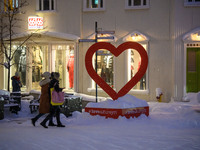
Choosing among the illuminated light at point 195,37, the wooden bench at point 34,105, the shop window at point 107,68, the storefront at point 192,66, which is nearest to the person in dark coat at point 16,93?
the wooden bench at point 34,105

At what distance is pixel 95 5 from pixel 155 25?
128 inches

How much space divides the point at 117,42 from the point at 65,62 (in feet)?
9.85

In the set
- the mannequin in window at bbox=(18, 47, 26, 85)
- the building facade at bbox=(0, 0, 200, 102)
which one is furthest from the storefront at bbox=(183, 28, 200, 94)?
the mannequin in window at bbox=(18, 47, 26, 85)

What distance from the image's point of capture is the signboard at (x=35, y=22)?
17.9 m

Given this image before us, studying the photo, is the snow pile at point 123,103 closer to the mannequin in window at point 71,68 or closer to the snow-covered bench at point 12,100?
the snow-covered bench at point 12,100

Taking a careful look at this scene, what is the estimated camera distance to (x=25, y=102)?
14.8m

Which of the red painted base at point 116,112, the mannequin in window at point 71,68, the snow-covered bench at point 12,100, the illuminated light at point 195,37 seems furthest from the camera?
the mannequin in window at point 71,68

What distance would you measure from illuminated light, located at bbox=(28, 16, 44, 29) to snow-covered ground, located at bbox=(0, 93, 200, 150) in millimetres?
7709

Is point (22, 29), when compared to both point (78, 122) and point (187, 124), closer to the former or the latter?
point (78, 122)

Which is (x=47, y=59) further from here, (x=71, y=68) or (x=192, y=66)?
(x=192, y=66)

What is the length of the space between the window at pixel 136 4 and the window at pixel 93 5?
4.16ft

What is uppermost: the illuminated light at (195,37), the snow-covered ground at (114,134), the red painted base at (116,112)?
the illuminated light at (195,37)

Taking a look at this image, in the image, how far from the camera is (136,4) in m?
17.2

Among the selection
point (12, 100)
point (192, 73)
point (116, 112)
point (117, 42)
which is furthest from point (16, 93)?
point (192, 73)
